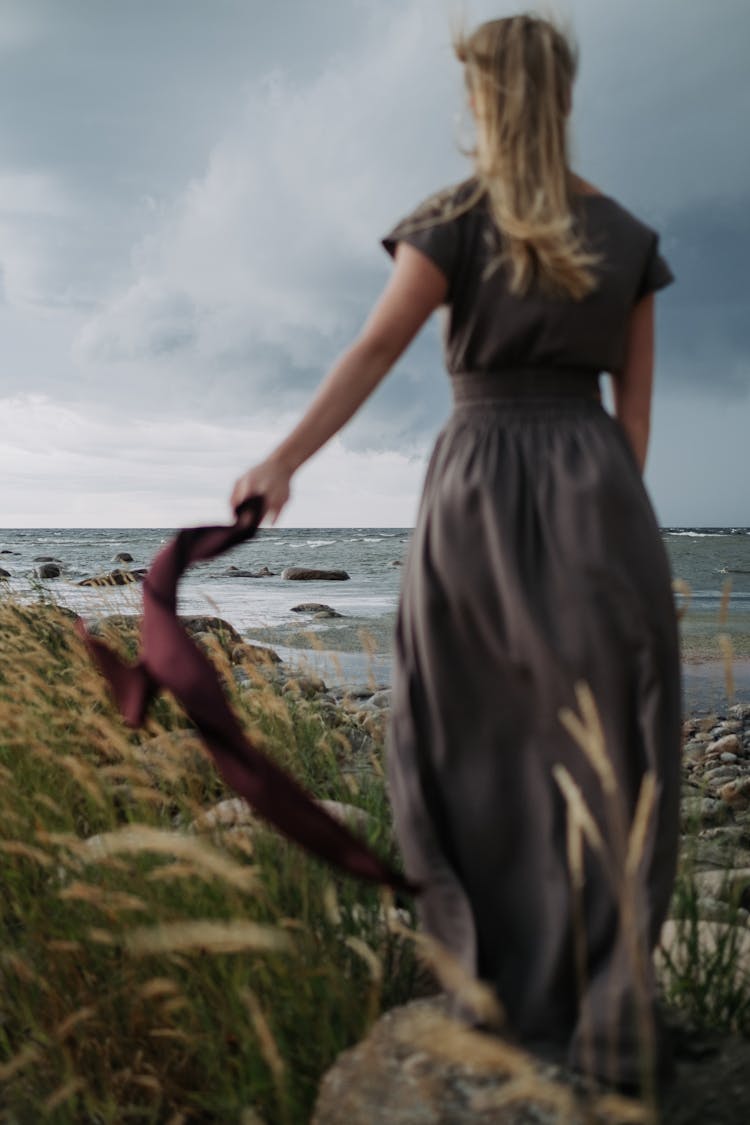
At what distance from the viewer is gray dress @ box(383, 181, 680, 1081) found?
6.83ft

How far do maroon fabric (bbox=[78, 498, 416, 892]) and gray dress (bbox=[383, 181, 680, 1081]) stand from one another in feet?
0.86

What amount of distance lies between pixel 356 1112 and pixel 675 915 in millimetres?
1227

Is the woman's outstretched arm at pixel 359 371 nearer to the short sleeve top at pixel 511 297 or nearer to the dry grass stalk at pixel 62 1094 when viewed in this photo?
the short sleeve top at pixel 511 297

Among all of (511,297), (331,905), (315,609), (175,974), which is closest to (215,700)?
(331,905)

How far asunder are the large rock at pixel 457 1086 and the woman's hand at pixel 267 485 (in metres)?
1.09

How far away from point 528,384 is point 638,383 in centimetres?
34

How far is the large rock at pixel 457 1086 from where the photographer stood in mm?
1866

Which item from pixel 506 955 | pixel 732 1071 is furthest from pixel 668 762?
pixel 732 1071

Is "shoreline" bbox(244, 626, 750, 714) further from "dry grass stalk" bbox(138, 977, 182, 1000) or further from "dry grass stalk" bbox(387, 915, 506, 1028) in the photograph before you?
"dry grass stalk" bbox(387, 915, 506, 1028)

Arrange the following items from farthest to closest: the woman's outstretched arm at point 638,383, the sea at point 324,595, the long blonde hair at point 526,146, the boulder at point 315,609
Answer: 1. the boulder at point 315,609
2. the sea at point 324,595
3. the woman's outstretched arm at point 638,383
4. the long blonde hair at point 526,146

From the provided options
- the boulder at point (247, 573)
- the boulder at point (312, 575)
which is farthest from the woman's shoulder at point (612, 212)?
the boulder at point (247, 573)

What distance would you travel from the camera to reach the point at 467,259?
223 cm

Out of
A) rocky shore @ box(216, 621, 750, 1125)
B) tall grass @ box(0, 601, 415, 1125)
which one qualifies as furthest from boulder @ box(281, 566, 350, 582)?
rocky shore @ box(216, 621, 750, 1125)

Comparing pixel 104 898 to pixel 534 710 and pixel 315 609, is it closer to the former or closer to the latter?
pixel 534 710
